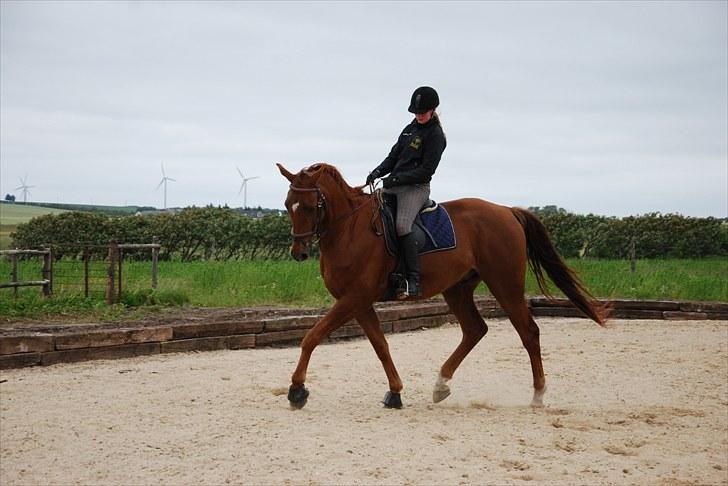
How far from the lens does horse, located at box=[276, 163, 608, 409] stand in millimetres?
6930

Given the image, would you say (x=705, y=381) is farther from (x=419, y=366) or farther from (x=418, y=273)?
(x=418, y=273)

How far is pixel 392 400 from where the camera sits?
7281 mm

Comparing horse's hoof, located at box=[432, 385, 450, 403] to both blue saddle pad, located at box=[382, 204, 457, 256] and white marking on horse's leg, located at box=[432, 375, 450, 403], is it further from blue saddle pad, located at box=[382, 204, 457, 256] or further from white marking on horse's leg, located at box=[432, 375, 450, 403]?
blue saddle pad, located at box=[382, 204, 457, 256]

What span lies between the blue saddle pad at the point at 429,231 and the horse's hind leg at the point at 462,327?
0.77 meters

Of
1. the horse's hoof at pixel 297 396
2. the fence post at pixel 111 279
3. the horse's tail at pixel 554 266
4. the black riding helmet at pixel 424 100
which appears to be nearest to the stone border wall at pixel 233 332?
the fence post at pixel 111 279

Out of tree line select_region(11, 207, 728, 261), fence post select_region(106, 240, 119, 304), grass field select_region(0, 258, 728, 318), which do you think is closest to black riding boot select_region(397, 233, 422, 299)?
grass field select_region(0, 258, 728, 318)

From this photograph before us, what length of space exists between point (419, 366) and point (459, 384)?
1.01 metres

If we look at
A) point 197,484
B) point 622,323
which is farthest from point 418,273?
point 622,323

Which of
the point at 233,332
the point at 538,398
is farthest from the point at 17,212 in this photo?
the point at 538,398

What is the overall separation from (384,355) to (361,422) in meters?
0.92

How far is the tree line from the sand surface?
15575 mm

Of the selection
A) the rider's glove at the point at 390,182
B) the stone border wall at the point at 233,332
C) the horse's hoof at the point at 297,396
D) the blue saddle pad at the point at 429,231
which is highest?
the rider's glove at the point at 390,182

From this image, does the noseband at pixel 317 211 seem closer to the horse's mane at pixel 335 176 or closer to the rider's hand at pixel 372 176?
the horse's mane at pixel 335 176

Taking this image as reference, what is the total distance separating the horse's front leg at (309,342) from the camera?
22.6ft
